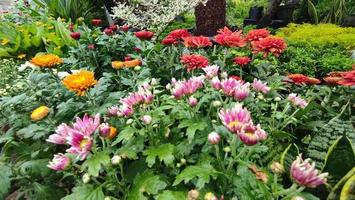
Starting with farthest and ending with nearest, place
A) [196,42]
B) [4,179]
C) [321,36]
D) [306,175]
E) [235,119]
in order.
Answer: [321,36] → [196,42] → [4,179] → [235,119] → [306,175]

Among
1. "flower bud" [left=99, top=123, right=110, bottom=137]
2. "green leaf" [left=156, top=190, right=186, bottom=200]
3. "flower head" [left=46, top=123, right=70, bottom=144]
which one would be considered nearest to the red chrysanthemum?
"green leaf" [left=156, top=190, right=186, bottom=200]

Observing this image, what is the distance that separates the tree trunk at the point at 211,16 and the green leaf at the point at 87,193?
440cm

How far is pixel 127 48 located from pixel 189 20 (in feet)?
15.5

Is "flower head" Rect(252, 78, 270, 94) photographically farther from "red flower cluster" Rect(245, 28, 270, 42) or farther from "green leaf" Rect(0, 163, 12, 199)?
"green leaf" Rect(0, 163, 12, 199)

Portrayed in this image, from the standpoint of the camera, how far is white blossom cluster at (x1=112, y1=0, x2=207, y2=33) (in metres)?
5.49

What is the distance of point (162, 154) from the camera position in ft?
4.94

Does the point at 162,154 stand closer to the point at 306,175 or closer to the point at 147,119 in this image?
the point at 147,119

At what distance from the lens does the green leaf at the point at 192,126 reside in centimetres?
149

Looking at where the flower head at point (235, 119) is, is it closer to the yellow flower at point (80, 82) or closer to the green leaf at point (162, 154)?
the green leaf at point (162, 154)

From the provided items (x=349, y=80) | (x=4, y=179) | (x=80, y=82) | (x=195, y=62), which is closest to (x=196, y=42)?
(x=195, y=62)

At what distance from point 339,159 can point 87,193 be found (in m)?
0.98

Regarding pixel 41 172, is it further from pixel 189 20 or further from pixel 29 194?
pixel 189 20

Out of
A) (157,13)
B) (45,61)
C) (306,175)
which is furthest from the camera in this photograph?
(157,13)

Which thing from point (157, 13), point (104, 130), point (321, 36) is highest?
point (104, 130)
